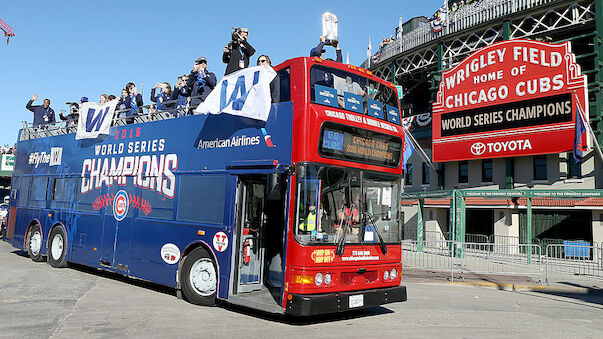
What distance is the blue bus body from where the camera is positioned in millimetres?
7859

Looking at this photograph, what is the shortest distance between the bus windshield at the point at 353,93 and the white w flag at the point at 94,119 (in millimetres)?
6286

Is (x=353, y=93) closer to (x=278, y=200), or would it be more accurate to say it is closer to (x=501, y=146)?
(x=278, y=200)

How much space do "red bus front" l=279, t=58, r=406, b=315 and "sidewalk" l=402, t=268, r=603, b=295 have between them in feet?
22.5

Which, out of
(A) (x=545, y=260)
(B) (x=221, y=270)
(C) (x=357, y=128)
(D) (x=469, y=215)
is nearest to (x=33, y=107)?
(B) (x=221, y=270)

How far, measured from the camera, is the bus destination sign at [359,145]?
7125 mm

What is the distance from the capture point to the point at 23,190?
14766 millimetres

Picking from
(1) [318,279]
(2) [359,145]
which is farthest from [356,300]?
(2) [359,145]

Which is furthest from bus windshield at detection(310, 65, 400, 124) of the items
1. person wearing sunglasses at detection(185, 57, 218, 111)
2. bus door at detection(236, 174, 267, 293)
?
person wearing sunglasses at detection(185, 57, 218, 111)

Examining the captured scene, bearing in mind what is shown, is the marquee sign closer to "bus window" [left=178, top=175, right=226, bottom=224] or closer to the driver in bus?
the driver in bus

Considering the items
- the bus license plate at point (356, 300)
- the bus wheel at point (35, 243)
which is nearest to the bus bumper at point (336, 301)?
the bus license plate at point (356, 300)

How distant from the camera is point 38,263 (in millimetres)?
13492

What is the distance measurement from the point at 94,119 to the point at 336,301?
26.9 feet

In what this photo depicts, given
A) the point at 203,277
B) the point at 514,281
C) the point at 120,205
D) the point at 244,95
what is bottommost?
the point at 514,281

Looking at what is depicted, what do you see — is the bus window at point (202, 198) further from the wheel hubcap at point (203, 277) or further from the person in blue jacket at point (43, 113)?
the person in blue jacket at point (43, 113)
